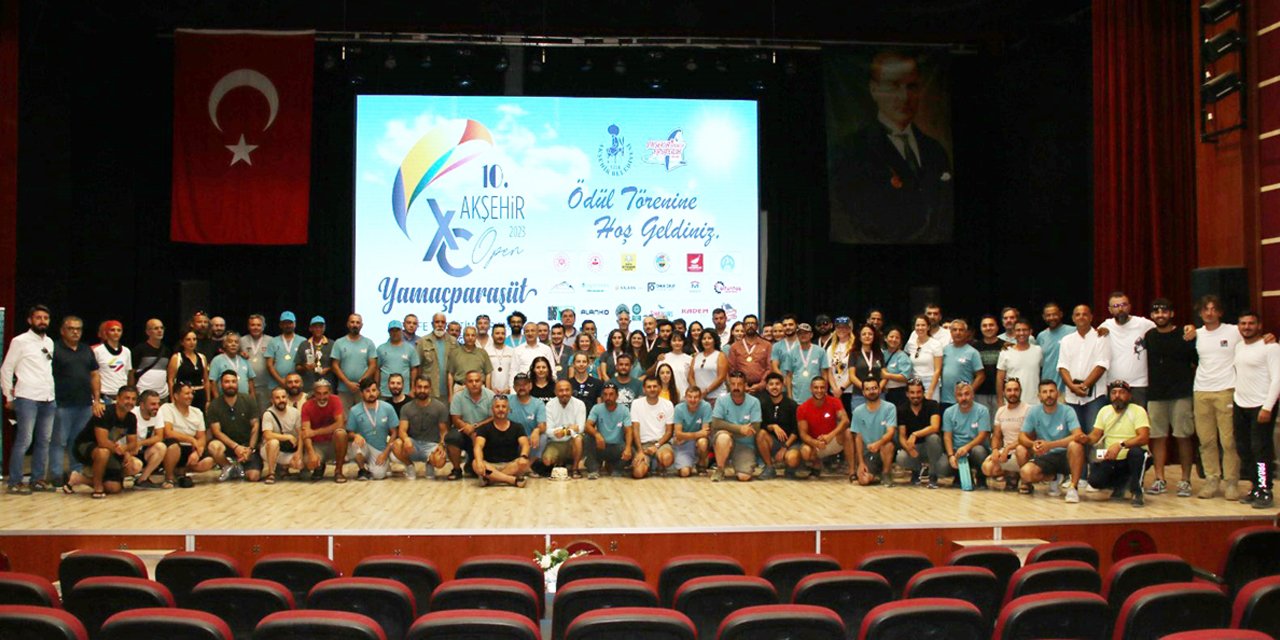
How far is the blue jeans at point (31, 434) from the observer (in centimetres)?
844

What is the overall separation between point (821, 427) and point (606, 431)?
1870 millimetres

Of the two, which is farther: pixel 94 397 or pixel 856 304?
pixel 856 304

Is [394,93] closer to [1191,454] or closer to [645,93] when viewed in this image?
[645,93]

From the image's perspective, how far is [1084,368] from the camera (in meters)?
8.51

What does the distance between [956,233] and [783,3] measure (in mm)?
3785

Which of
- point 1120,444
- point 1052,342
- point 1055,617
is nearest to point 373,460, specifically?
point 1052,342

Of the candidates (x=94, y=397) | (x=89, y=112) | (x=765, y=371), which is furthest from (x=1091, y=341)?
(x=89, y=112)

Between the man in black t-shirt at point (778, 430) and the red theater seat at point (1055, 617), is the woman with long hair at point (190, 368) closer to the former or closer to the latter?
the man in black t-shirt at point (778, 430)

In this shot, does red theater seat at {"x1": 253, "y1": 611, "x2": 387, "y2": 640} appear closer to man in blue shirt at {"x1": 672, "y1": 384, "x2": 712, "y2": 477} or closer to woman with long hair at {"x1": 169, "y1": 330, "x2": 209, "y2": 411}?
man in blue shirt at {"x1": 672, "y1": 384, "x2": 712, "y2": 477}

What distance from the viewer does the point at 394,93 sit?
12.6 metres

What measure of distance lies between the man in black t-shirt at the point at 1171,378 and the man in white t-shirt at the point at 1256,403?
1.62 feet

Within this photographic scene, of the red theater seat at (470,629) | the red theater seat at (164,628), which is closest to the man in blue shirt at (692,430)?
the red theater seat at (470,629)

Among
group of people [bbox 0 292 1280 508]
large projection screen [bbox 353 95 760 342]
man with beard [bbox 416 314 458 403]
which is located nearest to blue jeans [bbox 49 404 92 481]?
group of people [bbox 0 292 1280 508]

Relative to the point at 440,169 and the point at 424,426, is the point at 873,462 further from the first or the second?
the point at 440,169
